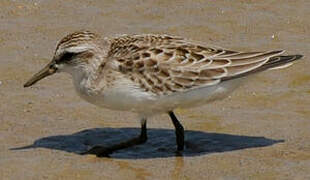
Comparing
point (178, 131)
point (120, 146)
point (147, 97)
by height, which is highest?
point (147, 97)

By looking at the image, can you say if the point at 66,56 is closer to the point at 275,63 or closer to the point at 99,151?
the point at 99,151

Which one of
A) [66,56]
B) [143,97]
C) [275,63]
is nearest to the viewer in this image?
[143,97]

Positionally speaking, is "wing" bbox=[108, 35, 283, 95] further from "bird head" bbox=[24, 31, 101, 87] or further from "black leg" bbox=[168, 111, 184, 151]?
"black leg" bbox=[168, 111, 184, 151]

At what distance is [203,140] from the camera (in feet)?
40.9

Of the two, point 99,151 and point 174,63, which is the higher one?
point 174,63

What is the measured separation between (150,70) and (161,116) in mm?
1927

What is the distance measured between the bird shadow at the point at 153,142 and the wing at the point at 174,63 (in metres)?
1.02

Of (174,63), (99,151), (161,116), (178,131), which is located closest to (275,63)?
(174,63)

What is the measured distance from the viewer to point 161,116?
527 inches

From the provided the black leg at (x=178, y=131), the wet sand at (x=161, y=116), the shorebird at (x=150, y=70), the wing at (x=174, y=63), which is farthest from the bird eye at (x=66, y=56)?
the black leg at (x=178, y=131)

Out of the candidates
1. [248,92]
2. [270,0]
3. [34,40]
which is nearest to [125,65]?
[248,92]

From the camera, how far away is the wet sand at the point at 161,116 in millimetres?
11477

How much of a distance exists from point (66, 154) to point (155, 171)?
1.29 metres

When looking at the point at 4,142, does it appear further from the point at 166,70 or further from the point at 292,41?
the point at 292,41
